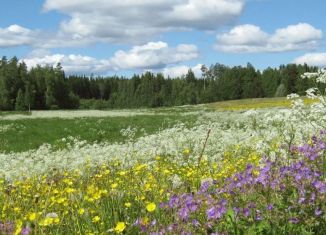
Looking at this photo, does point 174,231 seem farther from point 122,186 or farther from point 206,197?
point 122,186

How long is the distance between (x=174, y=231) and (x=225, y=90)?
419 ft

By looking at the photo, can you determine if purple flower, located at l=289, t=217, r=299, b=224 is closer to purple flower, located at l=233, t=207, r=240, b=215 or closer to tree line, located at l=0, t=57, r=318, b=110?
purple flower, located at l=233, t=207, r=240, b=215

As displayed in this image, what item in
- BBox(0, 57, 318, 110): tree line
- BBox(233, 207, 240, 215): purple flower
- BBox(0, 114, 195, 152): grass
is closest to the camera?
BBox(233, 207, 240, 215): purple flower

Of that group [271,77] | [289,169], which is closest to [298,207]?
[289,169]

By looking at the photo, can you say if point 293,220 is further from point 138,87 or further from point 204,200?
point 138,87

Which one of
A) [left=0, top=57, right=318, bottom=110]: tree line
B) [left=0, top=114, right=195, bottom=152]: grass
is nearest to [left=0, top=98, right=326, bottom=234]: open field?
[left=0, top=114, right=195, bottom=152]: grass

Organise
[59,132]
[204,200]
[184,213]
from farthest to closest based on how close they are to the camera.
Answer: [59,132] < [204,200] < [184,213]

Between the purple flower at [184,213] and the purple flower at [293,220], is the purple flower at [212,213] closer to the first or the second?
the purple flower at [184,213]

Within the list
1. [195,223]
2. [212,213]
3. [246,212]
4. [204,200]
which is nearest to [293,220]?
[246,212]

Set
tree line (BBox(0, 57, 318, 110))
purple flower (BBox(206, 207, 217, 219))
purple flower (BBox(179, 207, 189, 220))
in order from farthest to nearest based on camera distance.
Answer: tree line (BBox(0, 57, 318, 110))
purple flower (BBox(179, 207, 189, 220))
purple flower (BBox(206, 207, 217, 219))

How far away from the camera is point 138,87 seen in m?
165

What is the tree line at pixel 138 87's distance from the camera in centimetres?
10519

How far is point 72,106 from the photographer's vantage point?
4609 inches

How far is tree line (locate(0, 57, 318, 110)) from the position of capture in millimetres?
105188
